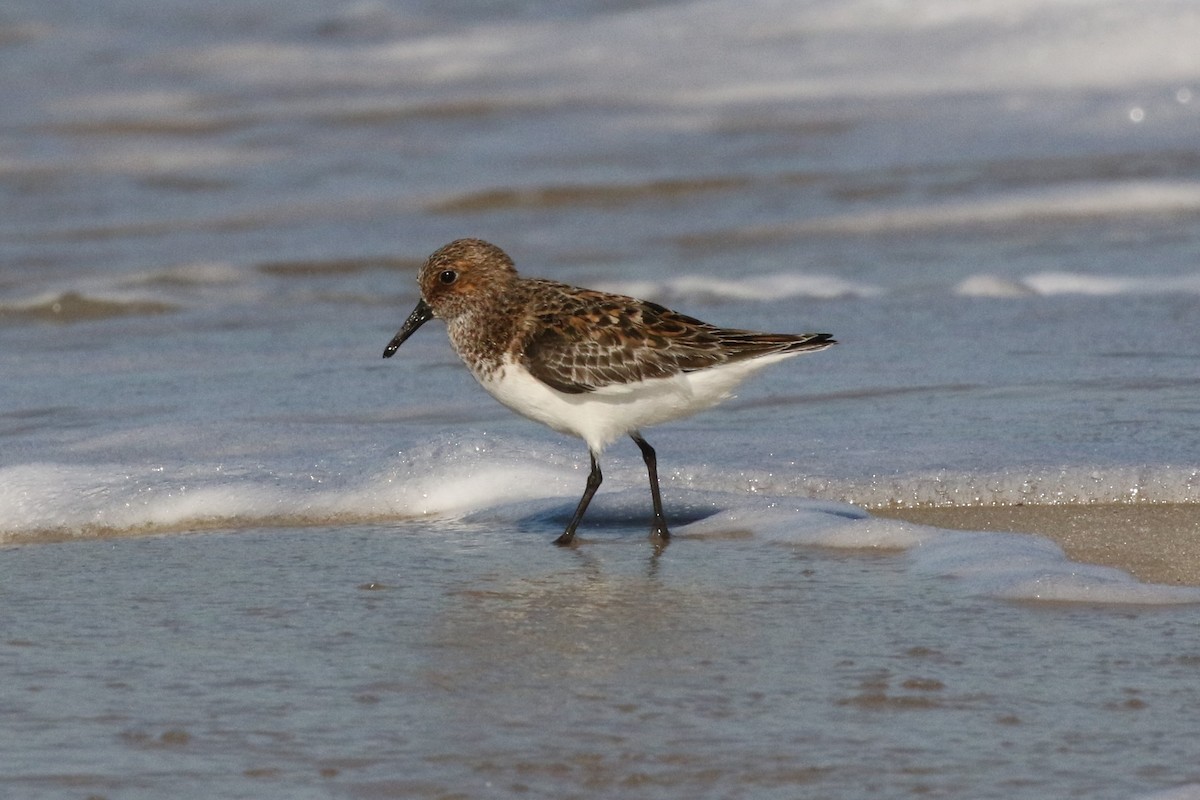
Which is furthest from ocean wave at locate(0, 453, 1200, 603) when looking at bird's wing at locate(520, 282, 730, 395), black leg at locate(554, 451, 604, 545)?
bird's wing at locate(520, 282, 730, 395)

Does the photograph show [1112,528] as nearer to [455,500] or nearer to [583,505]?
[583,505]

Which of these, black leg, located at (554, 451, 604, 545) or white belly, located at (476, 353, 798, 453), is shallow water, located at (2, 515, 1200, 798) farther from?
white belly, located at (476, 353, 798, 453)

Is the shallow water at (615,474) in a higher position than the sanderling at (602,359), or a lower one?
lower

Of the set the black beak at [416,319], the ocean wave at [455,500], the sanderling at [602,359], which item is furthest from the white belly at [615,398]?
the black beak at [416,319]

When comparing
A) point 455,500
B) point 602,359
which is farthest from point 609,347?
point 455,500

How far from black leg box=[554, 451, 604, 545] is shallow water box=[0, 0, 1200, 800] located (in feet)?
0.26

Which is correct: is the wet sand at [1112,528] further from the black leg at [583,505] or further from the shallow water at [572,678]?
the black leg at [583,505]

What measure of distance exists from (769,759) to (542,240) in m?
Answer: 9.64

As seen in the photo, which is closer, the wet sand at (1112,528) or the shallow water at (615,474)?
the shallow water at (615,474)

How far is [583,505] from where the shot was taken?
5512mm

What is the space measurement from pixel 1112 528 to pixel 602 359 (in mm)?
1553

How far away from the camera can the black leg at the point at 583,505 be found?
5.45 metres

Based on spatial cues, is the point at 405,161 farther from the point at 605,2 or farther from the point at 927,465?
the point at 927,465

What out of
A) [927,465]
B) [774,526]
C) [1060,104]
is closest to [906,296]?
[927,465]
